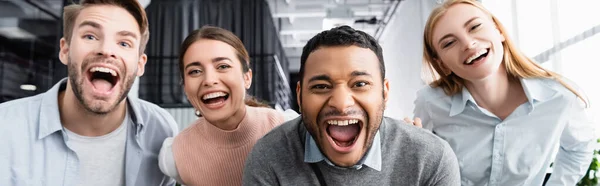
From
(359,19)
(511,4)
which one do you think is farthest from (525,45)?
(359,19)

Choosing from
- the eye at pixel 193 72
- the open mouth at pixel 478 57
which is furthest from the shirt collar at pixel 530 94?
the eye at pixel 193 72

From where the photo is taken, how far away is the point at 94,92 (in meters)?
1.64

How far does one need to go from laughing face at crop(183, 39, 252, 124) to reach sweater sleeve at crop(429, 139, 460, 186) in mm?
688

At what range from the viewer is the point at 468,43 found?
1601mm

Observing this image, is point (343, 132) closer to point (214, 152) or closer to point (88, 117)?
point (214, 152)

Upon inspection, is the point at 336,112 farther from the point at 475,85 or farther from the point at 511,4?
the point at 511,4

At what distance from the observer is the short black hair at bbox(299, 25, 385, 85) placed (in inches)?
49.9

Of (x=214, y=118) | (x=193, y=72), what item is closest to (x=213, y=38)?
(x=193, y=72)

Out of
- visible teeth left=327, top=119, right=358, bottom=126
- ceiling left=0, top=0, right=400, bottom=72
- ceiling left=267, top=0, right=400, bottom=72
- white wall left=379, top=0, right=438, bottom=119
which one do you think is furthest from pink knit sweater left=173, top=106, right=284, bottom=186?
ceiling left=267, top=0, right=400, bottom=72

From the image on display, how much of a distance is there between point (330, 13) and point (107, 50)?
5.09 meters

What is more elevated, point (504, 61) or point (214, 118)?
point (504, 61)

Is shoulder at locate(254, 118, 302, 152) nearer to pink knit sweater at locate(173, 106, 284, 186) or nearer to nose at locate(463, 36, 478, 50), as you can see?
pink knit sweater at locate(173, 106, 284, 186)

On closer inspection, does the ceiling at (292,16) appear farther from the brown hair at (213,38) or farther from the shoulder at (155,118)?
the brown hair at (213,38)

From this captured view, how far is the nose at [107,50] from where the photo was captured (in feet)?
5.39
